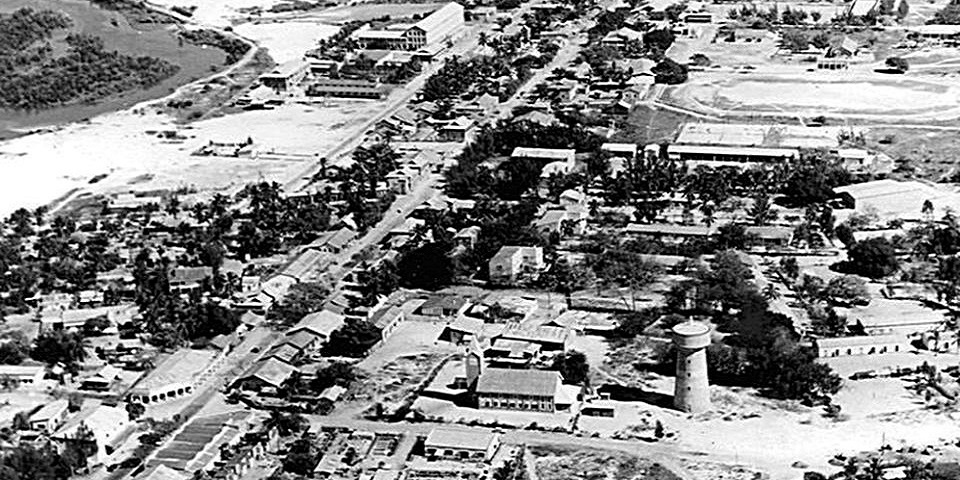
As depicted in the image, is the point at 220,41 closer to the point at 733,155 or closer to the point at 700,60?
the point at 700,60

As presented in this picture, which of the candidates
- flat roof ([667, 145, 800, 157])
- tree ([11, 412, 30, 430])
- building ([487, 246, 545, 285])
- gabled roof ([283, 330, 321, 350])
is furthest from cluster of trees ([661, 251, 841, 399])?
tree ([11, 412, 30, 430])

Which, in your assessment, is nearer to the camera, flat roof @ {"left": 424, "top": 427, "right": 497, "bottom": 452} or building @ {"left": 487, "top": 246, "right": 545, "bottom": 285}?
flat roof @ {"left": 424, "top": 427, "right": 497, "bottom": 452}

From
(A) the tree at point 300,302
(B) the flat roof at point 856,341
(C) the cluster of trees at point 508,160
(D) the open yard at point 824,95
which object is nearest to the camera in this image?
(B) the flat roof at point 856,341

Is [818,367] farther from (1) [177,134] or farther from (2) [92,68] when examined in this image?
(2) [92,68]

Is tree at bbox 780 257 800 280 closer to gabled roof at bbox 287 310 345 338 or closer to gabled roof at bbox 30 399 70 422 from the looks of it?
gabled roof at bbox 287 310 345 338

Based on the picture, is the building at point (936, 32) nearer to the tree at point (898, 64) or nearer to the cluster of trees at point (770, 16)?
the cluster of trees at point (770, 16)

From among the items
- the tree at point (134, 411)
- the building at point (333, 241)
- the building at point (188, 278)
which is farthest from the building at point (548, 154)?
the tree at point (134, 411)

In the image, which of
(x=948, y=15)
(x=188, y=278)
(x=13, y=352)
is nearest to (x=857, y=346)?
(x=188, y=278)
